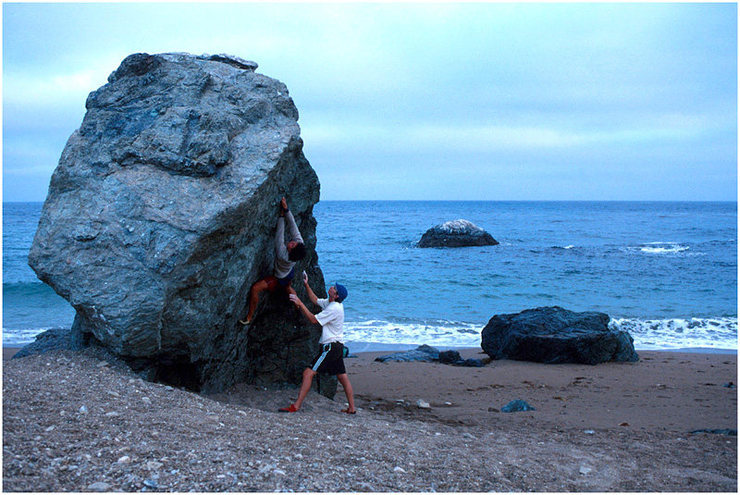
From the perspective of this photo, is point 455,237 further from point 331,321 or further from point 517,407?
point 331,321

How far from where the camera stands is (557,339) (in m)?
11.8

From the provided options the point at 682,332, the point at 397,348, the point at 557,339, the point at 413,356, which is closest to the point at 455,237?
the point at 682,332

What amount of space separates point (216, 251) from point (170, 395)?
1.53 metres

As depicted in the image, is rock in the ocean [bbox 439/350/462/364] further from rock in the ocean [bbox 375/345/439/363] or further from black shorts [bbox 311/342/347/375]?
black shorts [bbox 311/342/347/375]

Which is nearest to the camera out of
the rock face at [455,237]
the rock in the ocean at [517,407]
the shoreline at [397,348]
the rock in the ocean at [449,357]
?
the rock in the ocean at [517,407]

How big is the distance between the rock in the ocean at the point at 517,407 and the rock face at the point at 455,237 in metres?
30.1

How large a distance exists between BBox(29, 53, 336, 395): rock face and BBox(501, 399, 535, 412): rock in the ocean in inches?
149

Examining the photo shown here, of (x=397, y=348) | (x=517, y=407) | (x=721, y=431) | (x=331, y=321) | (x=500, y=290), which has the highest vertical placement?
(x=331, y=321)

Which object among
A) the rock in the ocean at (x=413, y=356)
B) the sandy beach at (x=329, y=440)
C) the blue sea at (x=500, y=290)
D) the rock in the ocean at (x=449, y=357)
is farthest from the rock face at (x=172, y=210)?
the blue sea at (x=500, y=290)

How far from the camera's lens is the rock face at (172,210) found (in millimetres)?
5832

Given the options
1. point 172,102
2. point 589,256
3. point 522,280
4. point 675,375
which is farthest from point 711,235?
point 172,102

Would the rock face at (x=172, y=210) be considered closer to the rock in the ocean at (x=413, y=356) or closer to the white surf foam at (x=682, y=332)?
the rock in the ocean at (x=413, y=356)

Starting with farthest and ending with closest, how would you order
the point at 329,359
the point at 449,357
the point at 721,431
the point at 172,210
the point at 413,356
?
the point at 413,356, the point at 449,357, the point at 329,359, the point at 721,431, the point at 172,210

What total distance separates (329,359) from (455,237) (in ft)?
105
